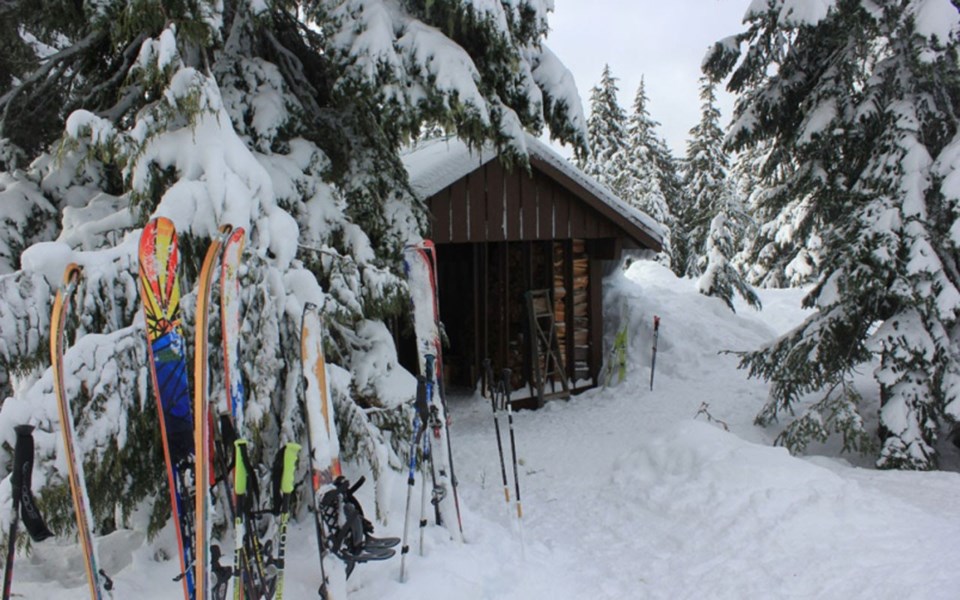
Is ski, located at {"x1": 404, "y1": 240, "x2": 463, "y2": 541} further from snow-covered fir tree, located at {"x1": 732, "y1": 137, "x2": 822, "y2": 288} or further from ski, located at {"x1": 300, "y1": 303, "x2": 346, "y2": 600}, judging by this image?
snow-covered fir tree, located at {"x1": 732, "y1": 137, "x2": 822, "y2": 288}

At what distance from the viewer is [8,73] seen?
19.2ft

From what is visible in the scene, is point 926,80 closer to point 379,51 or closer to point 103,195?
point 379,51

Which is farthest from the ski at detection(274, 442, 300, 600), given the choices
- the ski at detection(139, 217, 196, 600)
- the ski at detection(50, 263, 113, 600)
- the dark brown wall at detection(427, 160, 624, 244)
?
the dark brown wall at detection(427, 160, 624, 244)

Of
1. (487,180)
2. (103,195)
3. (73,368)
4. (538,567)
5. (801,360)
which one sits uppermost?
(487,180)

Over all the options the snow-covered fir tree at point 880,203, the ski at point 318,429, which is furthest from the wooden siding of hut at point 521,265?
the ski at point 318,429

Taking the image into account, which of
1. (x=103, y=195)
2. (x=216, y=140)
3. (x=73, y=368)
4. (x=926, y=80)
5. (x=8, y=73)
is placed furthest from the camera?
(x=926, y=80)

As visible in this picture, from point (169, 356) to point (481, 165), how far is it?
6.44 metres

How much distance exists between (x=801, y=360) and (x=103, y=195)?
7192 millimetres

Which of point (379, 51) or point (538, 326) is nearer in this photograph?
point (379, 51)

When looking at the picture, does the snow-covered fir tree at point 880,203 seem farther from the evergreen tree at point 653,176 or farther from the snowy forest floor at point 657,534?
the evergreen tree at point 653,176

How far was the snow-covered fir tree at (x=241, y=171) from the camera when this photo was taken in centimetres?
328

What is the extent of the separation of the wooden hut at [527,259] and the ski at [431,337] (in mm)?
3557

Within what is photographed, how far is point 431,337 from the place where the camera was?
5227 millimetres

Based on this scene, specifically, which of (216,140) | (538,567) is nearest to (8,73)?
(216,140)
